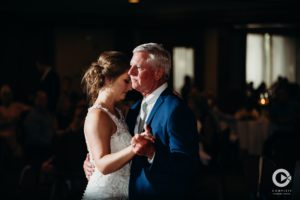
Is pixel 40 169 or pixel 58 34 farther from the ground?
pixel 58 34

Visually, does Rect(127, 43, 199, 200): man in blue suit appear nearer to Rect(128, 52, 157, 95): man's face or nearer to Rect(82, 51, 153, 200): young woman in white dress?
Rect(128, 52, 157, 95): man's face

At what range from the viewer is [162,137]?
2521 millimetres

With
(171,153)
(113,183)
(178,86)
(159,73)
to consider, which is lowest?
(178,86)

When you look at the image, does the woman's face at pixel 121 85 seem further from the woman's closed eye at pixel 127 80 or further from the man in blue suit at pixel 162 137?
the man in blue suit at pixel 162 137

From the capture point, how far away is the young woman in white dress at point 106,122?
8.78ft

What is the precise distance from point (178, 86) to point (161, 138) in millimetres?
14175

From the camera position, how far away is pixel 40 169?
702 centimetres

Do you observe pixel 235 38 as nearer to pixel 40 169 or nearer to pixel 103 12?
pixel 103 12

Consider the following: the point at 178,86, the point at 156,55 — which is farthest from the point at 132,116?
the point at 178,86

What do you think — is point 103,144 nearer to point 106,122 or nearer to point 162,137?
point 106,122

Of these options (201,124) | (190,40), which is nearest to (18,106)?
(201,124)

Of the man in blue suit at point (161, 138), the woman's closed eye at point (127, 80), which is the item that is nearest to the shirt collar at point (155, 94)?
the man in blue suit at point (161, 138)

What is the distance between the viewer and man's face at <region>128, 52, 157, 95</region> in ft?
8.54

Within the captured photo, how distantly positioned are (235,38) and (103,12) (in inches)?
116
